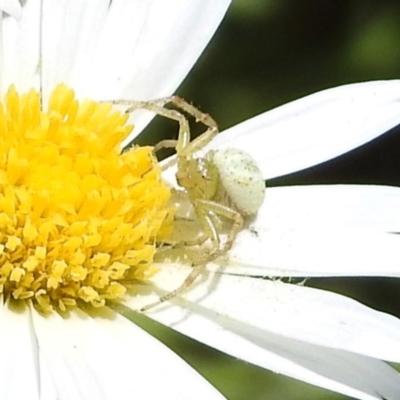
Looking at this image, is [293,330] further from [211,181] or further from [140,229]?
[211,181]

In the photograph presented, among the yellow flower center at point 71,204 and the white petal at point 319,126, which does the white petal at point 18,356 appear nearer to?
Answer: the yellow flower center at point 71,204

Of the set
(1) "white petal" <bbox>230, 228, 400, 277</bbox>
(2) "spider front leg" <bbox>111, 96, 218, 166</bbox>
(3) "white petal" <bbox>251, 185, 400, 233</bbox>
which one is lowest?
(1) "white petal" <bbox>230, 228, 400, 277</bbox>

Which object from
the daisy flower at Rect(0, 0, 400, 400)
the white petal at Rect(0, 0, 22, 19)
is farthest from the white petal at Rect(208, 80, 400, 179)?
the white petal at Rect(0, 0, 22, 19)

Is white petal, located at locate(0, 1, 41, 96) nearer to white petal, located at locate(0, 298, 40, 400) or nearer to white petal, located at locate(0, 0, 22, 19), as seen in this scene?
white petal, located at locate(0, 0, 22, 19)

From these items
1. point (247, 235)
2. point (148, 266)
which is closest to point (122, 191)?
point (148, 266)

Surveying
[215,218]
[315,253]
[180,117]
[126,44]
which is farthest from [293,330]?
[126,44]

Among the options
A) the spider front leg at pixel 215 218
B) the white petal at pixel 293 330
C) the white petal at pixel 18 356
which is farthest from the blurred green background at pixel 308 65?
the white petal at pixel 18 356
